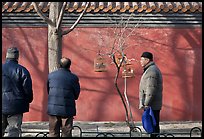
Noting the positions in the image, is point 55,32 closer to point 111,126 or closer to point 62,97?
point 62,97

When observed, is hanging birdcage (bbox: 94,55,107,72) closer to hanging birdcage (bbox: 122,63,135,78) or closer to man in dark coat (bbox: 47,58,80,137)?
hanging birdcage (bbox: 122,63,135,78)

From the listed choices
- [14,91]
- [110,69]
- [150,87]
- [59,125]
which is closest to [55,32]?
[14,91]

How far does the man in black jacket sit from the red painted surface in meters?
3.48

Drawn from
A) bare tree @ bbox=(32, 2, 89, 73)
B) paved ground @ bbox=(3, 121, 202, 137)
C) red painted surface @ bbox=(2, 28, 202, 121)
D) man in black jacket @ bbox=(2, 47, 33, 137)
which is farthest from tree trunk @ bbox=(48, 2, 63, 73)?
red painted surface @ bbox=(2, 28, 202, 121)

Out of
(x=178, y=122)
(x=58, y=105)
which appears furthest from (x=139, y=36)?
(x=58, y=105)

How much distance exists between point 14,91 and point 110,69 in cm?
387

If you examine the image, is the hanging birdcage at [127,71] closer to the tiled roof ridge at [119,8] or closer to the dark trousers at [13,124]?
the tiled roof ridge at [119,8]

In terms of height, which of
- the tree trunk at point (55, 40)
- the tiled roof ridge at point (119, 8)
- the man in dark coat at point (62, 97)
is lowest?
the man in dark coat at point (62, 97)

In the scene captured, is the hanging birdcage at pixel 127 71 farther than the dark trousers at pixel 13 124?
Yes

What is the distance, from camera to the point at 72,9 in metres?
8.29

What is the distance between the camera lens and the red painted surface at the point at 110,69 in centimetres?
859

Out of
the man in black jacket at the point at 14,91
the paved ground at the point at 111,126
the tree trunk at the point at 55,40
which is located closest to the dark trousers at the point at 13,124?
the man in black jacket at the point at 14,91

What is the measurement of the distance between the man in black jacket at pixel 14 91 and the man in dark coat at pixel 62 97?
0.36 meters

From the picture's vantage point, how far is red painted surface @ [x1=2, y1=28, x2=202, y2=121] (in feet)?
28.2
